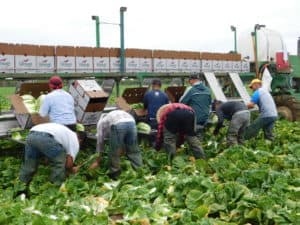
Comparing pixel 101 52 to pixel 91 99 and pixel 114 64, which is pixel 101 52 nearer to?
pixel 114 64

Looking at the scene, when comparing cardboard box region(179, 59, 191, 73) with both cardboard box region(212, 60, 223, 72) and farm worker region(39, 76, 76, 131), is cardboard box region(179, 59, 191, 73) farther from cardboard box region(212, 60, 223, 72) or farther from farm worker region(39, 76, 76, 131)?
farm worker region(39, 76, 76, 131)

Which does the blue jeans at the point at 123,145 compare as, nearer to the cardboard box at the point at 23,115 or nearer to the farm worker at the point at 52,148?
the farm worker at the point at 52,148

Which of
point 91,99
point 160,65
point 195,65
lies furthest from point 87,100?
point 195,65

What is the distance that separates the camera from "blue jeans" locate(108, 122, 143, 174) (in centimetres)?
716

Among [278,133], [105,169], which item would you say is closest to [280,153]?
[278,133]

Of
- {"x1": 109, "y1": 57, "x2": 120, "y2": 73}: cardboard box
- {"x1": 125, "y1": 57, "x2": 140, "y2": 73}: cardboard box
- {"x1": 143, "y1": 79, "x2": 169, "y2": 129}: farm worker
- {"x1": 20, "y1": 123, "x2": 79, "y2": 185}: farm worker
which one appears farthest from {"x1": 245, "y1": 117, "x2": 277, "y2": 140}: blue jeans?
{"x1": 20, "y1": 123, "x2": 79, "y2": 185}: farm worker

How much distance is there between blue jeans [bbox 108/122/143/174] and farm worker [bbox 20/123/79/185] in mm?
820

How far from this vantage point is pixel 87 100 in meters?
8.52

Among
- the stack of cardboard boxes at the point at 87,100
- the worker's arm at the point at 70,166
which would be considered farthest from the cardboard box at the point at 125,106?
the worker's arm at the point at 70,166

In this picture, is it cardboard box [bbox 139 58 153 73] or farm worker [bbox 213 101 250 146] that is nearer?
farm worker [bbox 213 101 250 146]

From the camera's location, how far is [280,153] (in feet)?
29.3

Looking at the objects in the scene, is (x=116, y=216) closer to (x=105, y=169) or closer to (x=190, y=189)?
(x=190, y=189)

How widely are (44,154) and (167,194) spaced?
1.82 metres

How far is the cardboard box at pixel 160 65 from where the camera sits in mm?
11203
